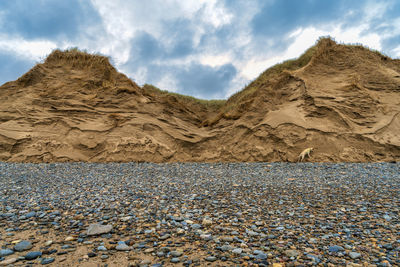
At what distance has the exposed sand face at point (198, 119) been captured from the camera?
460 inches

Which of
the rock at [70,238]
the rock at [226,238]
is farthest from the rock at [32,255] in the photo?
the rock at [226,238]

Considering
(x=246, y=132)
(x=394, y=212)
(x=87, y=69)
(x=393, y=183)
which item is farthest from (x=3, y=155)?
(x=393, y=183)

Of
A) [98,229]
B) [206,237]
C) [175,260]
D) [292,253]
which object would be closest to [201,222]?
[206,237]

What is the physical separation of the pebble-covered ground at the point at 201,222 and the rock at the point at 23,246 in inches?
0.6

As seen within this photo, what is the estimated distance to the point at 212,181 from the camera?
7.11 m

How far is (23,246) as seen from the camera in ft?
10.7

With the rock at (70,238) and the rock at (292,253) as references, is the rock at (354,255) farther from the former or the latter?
the rock at (70,238)

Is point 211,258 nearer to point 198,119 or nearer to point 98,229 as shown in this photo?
point 98,229

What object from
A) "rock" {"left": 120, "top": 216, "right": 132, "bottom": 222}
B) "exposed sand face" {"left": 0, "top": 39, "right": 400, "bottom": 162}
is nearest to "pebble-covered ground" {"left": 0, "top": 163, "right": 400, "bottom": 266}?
"rock" {"left": 120, "top": 216, "right": 132, "bottom": 222}

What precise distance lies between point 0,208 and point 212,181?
5.38 metres

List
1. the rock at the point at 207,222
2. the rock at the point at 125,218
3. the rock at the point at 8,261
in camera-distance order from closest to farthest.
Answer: the rock at the point at 8,261, the rock at the point at 207,222, the rock at the point at 125,218

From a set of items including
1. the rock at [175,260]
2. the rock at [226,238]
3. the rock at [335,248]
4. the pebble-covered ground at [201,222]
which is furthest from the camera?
the rock at [226,238]

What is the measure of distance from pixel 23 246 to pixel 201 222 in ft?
9.15

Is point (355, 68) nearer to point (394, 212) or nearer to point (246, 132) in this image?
point (246, 132)
